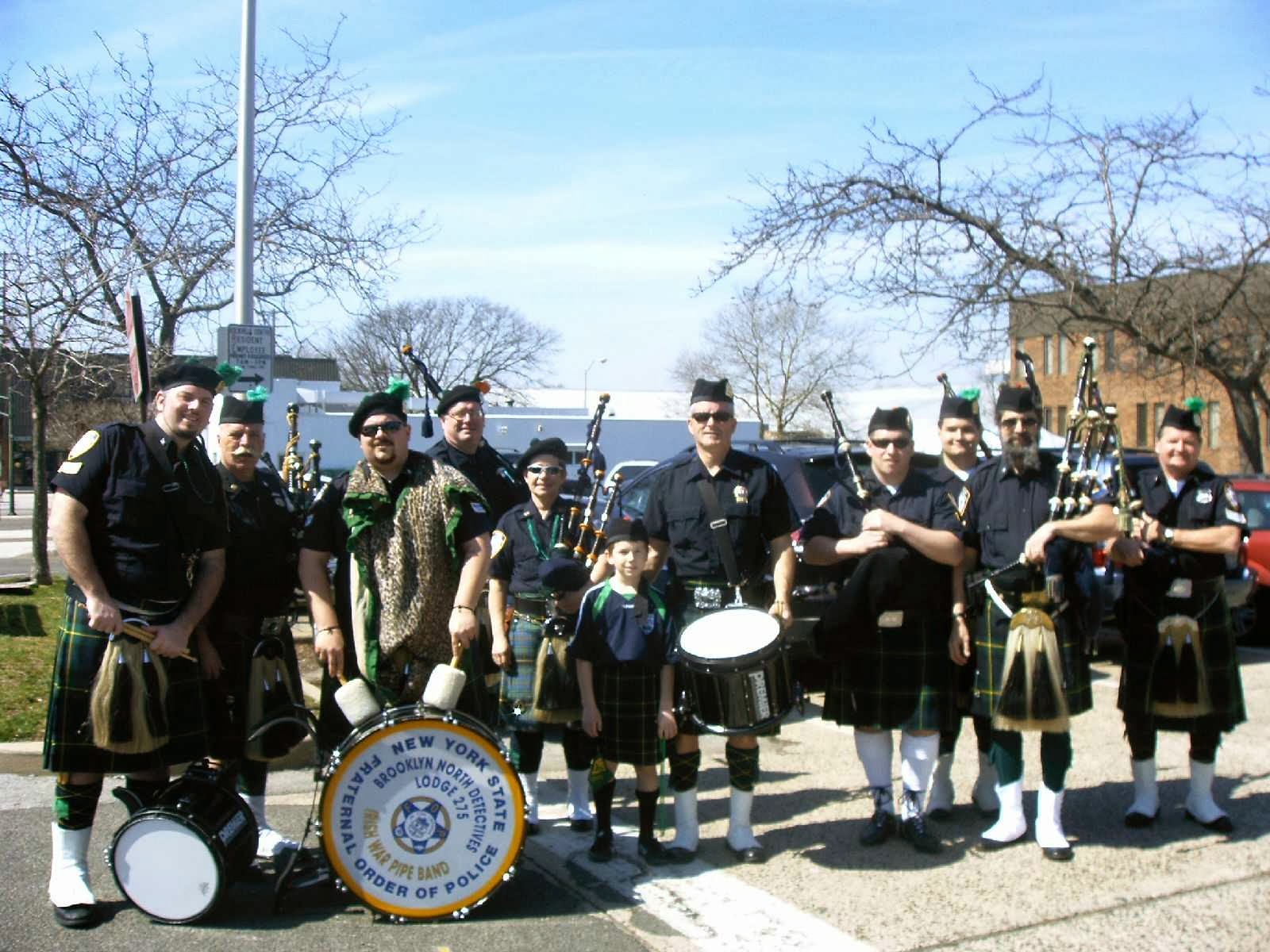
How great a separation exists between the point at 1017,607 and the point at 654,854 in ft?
6.01

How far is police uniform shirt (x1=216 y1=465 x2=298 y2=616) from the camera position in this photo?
5.21m

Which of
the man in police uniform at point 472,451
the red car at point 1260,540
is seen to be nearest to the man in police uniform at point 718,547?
the man in police uniform at point 472,451

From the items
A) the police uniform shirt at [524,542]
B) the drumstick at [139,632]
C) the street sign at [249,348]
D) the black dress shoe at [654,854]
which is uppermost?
the street sign at [249,348]

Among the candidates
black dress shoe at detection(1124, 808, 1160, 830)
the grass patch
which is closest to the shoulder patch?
Answer: the grass patch

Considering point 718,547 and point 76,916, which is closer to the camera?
point 76,916

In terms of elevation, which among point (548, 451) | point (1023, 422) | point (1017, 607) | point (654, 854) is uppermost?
point (1023, 422)

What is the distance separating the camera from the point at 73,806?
4.57 metres

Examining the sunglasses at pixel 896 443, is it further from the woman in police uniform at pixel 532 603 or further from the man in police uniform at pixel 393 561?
the man in police uniform at pixel 393 561

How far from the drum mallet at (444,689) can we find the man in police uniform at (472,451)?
1764mm

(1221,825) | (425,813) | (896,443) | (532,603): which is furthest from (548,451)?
(1221,825)

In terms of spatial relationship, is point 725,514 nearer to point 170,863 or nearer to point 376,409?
point 376,409

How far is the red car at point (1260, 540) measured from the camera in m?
11.4

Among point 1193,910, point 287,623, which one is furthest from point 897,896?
point 287,623

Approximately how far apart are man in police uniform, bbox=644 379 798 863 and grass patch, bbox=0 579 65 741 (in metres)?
3.73
